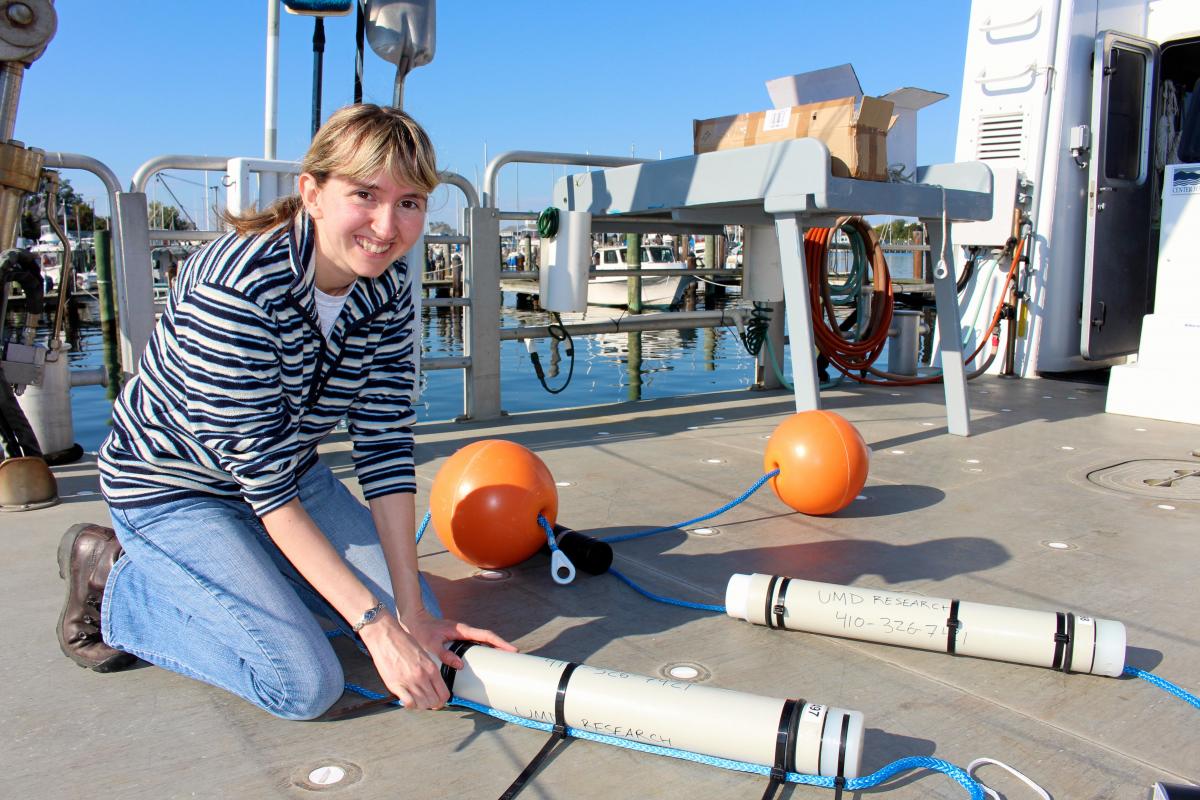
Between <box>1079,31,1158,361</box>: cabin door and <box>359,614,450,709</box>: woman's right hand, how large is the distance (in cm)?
691

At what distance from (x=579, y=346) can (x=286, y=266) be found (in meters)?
19.1

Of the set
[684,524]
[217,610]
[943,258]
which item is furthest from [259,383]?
[943,258]

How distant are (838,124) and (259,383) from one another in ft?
10.7

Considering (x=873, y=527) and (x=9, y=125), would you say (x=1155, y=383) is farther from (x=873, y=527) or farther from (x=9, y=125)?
(x=9, y=125)

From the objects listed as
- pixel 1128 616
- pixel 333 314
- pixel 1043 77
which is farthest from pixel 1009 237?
pixel 333 314

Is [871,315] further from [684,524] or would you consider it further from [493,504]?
[493,504]

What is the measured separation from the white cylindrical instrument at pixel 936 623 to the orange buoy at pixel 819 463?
101 centimetres

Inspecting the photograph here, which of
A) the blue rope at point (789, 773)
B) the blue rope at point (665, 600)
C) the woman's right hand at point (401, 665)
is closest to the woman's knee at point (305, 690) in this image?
the woman's right hand at point (401, 665)

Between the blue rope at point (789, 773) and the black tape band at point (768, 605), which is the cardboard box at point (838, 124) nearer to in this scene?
the black tape band at point (768, 605)

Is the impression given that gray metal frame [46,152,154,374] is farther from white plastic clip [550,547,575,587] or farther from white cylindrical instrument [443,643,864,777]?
white cylindrical instrument [443,643,864,777]

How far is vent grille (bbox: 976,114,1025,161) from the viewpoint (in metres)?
7.26

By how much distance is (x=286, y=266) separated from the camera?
203cm

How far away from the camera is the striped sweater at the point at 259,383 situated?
77.0 inches

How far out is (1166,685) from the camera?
2.18 meters
